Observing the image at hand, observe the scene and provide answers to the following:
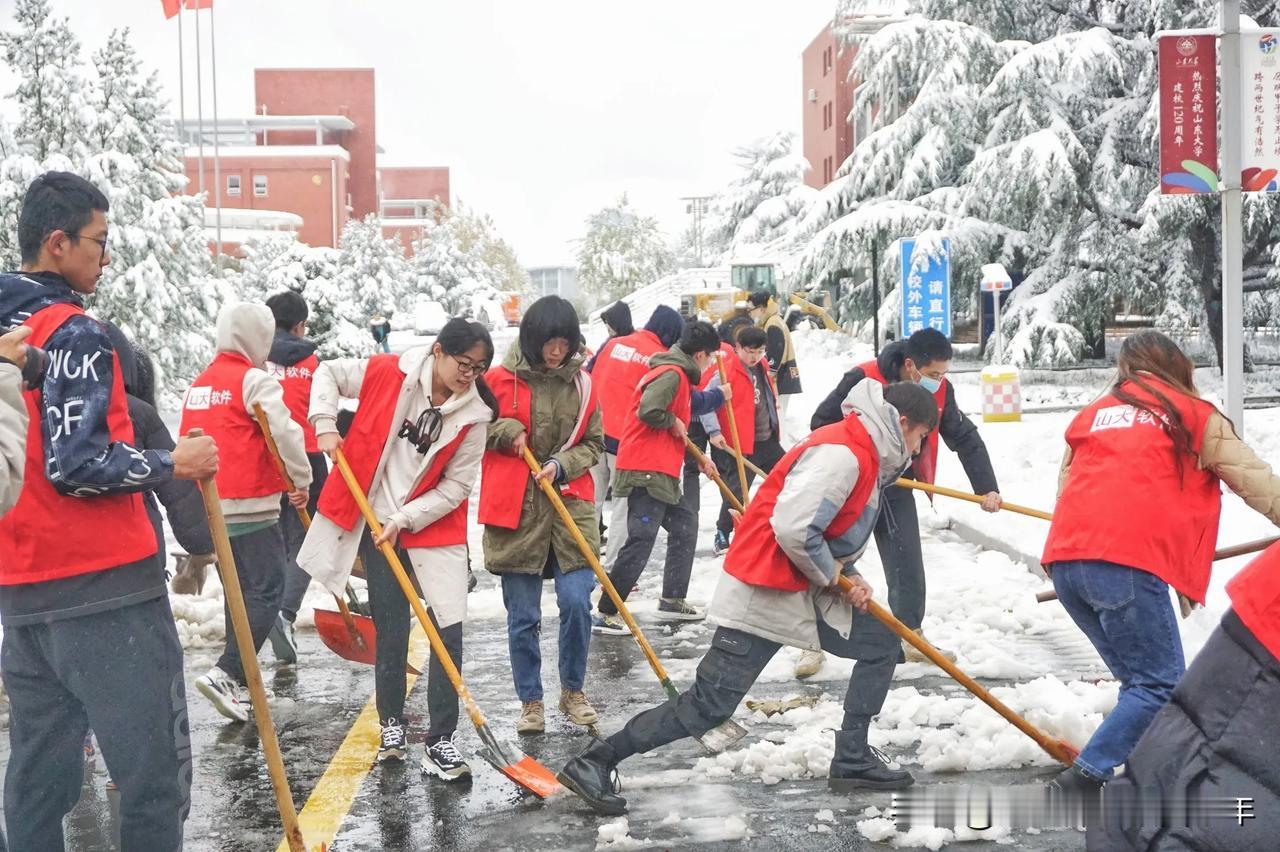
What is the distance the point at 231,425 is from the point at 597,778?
2.74 m

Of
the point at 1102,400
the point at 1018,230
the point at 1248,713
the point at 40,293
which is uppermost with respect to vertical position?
the point at 1018,230

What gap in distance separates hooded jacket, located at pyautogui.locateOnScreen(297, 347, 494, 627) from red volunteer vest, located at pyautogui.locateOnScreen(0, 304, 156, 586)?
205cm

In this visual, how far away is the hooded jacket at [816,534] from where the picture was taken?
15.3ft

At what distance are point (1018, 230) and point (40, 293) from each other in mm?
23792

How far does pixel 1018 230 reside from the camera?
83.3 feet

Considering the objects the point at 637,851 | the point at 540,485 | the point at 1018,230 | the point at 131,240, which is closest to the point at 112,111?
the point at 131,240

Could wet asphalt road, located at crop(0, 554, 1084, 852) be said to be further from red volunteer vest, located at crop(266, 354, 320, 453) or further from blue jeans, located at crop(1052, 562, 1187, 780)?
red volunteer vest, located at crop(266, 354, 320, 453)

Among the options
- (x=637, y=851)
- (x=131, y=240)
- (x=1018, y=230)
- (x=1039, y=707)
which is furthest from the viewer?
(x=131, y=240)

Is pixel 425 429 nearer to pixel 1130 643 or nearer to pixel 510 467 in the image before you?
pixel 510 467

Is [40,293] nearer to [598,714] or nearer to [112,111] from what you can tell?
[598,714]

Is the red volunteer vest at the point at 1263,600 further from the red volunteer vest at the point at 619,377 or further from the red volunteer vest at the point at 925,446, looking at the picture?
the red volunteer vest at the point at 619,377

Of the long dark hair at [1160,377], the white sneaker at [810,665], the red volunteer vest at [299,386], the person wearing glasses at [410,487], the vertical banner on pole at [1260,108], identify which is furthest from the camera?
the vertical banner on pole at [1260,108]

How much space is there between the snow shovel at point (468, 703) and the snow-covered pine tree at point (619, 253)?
84.6m

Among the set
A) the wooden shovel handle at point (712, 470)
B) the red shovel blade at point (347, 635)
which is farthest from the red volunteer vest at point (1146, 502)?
the wooden shovel handle at point (712, 470)
